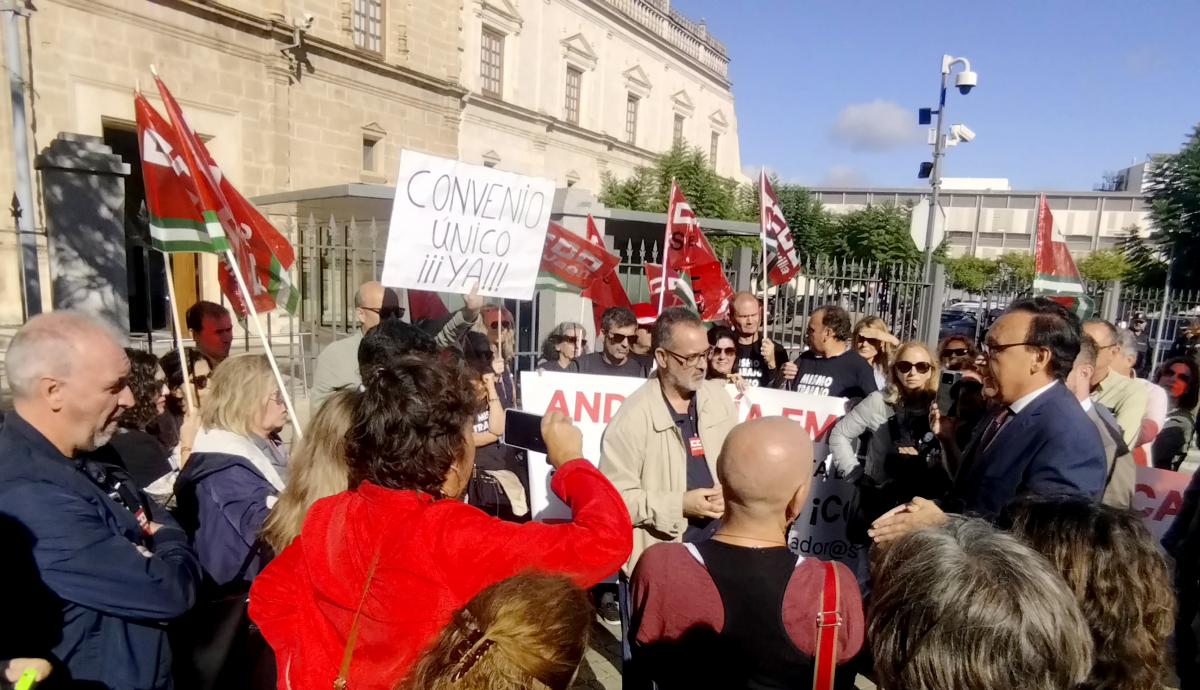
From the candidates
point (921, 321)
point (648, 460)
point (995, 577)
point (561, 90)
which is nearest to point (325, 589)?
point (995, 577)

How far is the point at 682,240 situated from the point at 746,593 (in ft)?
17.1

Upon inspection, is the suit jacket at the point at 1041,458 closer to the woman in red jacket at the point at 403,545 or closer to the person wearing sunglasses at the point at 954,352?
the woman in red jacket at the point at 403,545

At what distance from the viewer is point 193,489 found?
262 centimetres

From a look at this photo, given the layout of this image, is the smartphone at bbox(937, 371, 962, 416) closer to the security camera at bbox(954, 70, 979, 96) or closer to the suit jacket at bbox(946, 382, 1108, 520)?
the suit jacket at bbox(946, 382, 1108, 520)

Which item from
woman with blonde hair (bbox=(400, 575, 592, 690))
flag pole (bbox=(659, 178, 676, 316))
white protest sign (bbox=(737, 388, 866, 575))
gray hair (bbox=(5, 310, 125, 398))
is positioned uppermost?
flag pole (bbox=(659, 178, 676, 316))

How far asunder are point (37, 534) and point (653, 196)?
26.5m

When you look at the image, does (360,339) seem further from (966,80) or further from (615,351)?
(966,80)

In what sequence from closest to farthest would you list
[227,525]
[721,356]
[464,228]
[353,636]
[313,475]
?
[353,636]
[313,475]
[227,525]
[464,228]
[721,356]

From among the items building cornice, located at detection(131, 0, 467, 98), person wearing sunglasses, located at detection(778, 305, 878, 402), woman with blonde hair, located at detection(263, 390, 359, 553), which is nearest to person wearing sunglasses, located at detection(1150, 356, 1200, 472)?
person wearing sunglasses, located at detection(778, 305, 878, 402)

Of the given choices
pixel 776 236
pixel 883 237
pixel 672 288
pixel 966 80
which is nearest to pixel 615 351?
pixel 672 288

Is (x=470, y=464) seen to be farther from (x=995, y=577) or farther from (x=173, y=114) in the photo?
(x=173, y=114)

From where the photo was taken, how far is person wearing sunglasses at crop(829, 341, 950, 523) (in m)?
3.92

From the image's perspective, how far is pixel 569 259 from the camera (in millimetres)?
5711

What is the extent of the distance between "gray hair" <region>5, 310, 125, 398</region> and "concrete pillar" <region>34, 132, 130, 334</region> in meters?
3.52
